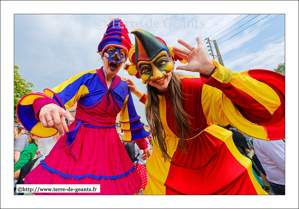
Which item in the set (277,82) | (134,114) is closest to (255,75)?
(277,82)

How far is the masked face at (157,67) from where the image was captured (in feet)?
3.15

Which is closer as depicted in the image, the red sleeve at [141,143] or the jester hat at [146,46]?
the jester hat at [146,46]

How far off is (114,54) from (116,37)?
0.13 metres

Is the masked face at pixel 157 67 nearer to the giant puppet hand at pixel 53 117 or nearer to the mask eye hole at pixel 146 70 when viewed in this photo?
the mask eye hole at pixel 146 70

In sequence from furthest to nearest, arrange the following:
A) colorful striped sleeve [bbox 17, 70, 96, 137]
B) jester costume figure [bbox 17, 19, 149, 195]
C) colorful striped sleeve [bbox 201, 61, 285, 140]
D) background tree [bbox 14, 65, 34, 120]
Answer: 1. background tree [bbox 14, 65, 34, 120]
2. jester costume figure [bbox 17, 19, 149, 195]
3. colorful striped sleeve [bbox 17, 70, 96, 137]
4. colorful striped sleeve [bbox 201, 61, 285, 140]

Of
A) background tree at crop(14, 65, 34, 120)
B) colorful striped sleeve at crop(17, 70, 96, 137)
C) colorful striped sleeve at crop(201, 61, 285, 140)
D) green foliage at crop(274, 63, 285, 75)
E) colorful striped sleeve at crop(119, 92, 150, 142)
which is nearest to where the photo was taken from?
colorful striped sleeve at crop(201, 61, 285, 140)

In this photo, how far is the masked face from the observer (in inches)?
37.9

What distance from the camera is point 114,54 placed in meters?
1.12

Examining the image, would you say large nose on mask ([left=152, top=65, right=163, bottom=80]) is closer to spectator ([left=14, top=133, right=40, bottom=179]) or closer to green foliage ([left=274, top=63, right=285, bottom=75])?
green foliage ([left=274, top=63, right=285, bottom=75])

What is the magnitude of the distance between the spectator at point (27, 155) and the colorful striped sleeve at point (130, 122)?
31.4 inches

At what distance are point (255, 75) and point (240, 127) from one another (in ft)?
0.88

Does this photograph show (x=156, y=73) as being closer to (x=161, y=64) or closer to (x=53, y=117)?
(x=161, y=64)

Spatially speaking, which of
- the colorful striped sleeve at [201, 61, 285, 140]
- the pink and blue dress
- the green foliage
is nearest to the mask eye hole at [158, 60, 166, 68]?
the colorful striped sleeve at [201, 61, 285, 140]

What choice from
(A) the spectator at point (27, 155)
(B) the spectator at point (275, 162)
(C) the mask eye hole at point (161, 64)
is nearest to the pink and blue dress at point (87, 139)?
(A) the spectator at point (27, 155)
